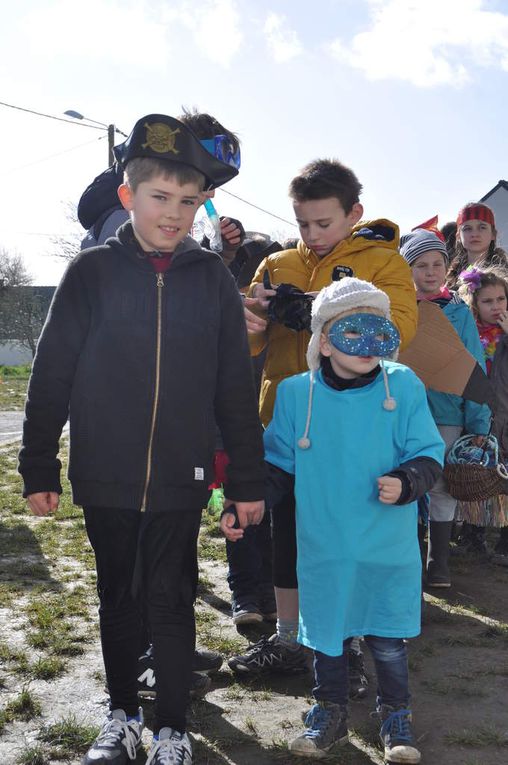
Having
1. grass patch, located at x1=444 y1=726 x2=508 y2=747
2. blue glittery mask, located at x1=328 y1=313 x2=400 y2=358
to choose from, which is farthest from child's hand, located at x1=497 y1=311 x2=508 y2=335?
grass patch, located at x1=444 y1=726 x2=508 y2=747

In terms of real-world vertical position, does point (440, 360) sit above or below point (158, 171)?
below

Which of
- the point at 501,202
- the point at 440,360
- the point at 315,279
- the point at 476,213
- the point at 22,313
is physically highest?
the point at 501,202

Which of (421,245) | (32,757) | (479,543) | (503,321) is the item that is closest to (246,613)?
(32,757)

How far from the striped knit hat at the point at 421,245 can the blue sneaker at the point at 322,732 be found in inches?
97.6

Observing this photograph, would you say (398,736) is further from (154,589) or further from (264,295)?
(264,295)

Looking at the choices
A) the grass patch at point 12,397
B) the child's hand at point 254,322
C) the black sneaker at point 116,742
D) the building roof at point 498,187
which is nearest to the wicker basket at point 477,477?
the child's hand at point 254,322

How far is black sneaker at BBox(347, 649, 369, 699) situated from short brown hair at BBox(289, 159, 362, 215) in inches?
67.9

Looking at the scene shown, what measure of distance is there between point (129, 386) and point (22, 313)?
51.8m

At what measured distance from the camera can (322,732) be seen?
2781 millimetres

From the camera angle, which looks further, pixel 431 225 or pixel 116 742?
pixel 431 225

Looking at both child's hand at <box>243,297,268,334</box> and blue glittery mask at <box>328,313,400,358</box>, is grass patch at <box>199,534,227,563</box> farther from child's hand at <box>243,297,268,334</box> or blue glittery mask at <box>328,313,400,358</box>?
blue glittery mask at <box>328,313,400,358</box>

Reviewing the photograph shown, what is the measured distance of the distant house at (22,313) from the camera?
52.0 metres

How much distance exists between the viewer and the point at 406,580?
9.34 ft

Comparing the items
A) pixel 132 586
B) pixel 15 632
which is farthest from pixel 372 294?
pixel 15 632
